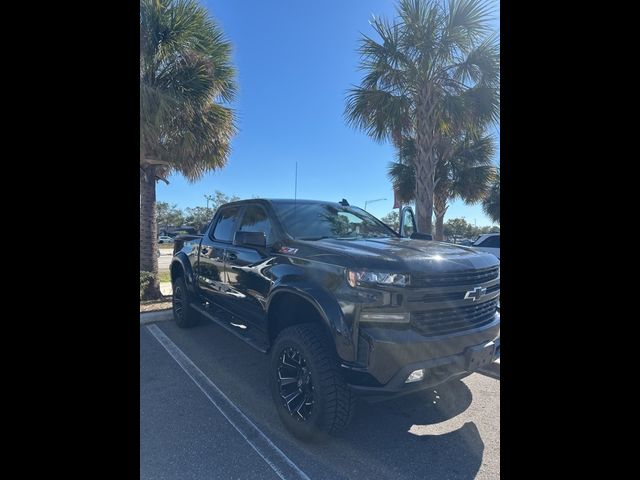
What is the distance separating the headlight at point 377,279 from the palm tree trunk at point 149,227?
6.44 meters

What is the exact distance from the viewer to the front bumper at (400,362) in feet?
7.16

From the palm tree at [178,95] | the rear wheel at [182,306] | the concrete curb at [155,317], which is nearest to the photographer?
the rear wheel at [182,306]

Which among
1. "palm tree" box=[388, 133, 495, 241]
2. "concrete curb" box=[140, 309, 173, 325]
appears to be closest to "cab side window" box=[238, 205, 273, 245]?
"concrete curb" box=[140, 309, 173, 325]

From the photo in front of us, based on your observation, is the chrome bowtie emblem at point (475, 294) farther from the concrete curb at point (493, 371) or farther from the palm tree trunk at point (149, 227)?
the palm tree trunk at point (149, 227)

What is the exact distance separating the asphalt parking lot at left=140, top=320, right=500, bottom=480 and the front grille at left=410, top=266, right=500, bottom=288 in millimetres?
1226

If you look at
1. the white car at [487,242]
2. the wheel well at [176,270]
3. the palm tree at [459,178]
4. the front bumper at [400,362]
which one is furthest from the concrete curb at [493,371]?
the palm tree at [459,178]

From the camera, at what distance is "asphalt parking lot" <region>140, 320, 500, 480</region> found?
229 centimetres

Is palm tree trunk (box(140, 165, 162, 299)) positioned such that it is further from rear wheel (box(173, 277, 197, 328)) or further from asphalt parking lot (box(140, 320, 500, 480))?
asphalt parking lot (box(140, 320, 500, 480))

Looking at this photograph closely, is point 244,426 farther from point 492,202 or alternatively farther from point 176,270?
point 492,202

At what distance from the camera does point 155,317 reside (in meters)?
6.09

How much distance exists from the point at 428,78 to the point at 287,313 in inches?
250
